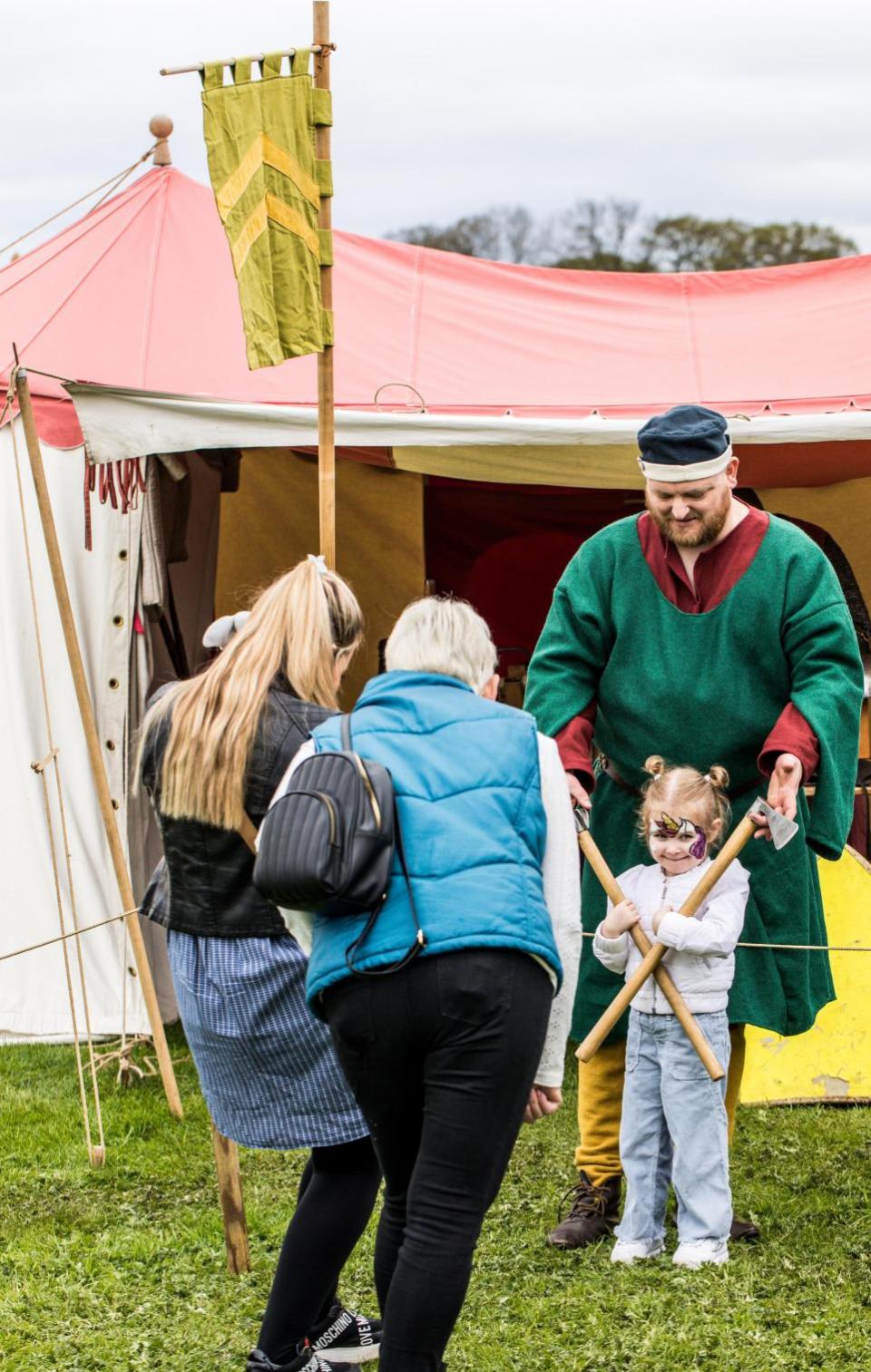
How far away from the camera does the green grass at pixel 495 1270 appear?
289 centimetres

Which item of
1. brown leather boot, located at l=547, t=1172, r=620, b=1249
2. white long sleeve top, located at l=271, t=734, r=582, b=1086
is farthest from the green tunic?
white long sleeve top, located at l=271, t=734, r=582, b=1086

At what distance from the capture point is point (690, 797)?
3.22m

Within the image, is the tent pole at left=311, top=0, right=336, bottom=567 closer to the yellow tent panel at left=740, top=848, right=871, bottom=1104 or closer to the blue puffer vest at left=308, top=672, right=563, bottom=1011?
the blue puffer vest at left=308, top=672, right=563, bottom=1011

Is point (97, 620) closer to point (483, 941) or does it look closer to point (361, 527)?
point (361, 527)

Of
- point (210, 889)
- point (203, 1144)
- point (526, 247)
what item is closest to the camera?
point (210, 889)

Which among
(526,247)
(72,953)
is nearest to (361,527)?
(72,953)

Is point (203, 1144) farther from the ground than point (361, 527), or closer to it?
closer to it

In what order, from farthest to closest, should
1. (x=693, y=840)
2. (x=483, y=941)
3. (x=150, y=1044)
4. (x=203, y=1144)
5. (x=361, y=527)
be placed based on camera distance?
(x=361, y=527) → (x=150, y=1044) → (x=203, y=1144) → (x=693, y=840) → (x=483, y=941)

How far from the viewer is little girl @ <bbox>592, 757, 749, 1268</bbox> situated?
3.21m

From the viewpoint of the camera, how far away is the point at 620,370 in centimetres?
554

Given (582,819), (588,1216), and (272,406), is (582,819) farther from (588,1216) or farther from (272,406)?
(272,406)

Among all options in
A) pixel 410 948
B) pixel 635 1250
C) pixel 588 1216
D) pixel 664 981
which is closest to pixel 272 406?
pixel 664 981

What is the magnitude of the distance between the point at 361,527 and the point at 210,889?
373 centimetres

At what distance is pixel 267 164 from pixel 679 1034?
2107mm
